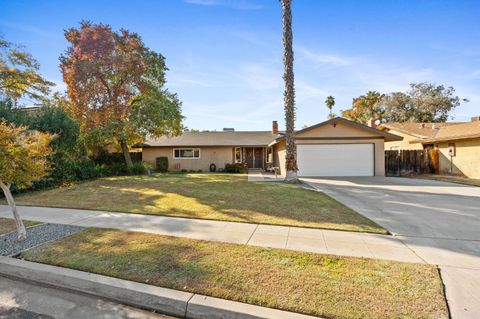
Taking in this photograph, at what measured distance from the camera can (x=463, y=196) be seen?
9320 millimetres

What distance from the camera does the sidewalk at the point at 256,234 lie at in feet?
14.3

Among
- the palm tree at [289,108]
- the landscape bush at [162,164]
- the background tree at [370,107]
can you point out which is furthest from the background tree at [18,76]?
the background tree at [370,107]

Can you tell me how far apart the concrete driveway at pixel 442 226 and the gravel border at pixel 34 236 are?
22.7 ft

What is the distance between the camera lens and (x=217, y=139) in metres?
23.6

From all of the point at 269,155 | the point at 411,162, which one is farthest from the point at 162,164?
the point at 411,162

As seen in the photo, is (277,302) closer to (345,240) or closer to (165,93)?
(345,240)

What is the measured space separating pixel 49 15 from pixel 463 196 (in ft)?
60.3

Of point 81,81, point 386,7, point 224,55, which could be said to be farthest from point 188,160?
point 386,7

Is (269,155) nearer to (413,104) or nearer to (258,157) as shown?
(258,157)

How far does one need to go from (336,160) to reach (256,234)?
13009mm

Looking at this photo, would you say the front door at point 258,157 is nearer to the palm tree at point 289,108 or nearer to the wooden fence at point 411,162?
the wooden fence at point 411,162

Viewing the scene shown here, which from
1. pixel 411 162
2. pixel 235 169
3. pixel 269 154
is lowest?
pixel 235 169

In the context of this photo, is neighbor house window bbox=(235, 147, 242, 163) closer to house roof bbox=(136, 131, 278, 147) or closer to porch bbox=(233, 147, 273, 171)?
porch bbox=(233, 147, 273, 171)

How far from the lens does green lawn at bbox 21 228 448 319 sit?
2.76m
